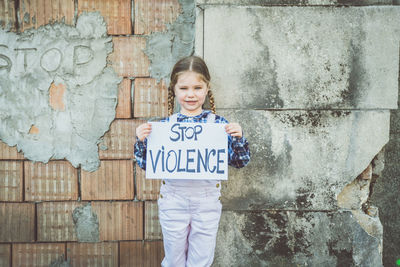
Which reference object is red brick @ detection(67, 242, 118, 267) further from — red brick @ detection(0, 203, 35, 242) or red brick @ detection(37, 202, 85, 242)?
red brick @ detection(0, 203, 35, 242)

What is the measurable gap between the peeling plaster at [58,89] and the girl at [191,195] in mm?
703

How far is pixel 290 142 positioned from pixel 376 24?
98 centimetres

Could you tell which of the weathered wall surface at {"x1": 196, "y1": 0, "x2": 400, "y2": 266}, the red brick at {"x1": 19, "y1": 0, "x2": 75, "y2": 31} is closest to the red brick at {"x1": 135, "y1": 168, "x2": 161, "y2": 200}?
the weathered wall surface at {"x1": 196, "y1": 0, "x2": 400, "y2": 266}

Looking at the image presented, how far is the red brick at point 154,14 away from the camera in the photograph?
7.52 feet

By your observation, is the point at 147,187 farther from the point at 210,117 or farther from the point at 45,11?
the point at 45,11

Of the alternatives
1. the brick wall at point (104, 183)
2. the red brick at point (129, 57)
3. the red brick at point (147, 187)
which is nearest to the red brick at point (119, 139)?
the brick wall at point (104, 183)

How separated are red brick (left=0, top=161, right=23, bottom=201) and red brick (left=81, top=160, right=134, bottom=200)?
1.60ft

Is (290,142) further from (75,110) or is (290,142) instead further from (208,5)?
(75,110)

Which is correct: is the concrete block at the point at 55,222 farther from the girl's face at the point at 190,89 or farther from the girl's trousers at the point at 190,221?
the girl's face at the point at 190,89

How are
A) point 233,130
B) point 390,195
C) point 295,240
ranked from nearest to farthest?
point 233,130 < point 295,240 < point 390,195

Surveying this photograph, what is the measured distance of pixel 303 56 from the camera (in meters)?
2.08

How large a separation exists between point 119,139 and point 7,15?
4.06 feet

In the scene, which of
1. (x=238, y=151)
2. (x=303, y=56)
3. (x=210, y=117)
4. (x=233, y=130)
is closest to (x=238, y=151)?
(x=238, y=151)

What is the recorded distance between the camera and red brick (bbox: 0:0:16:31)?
2277 millimetres
